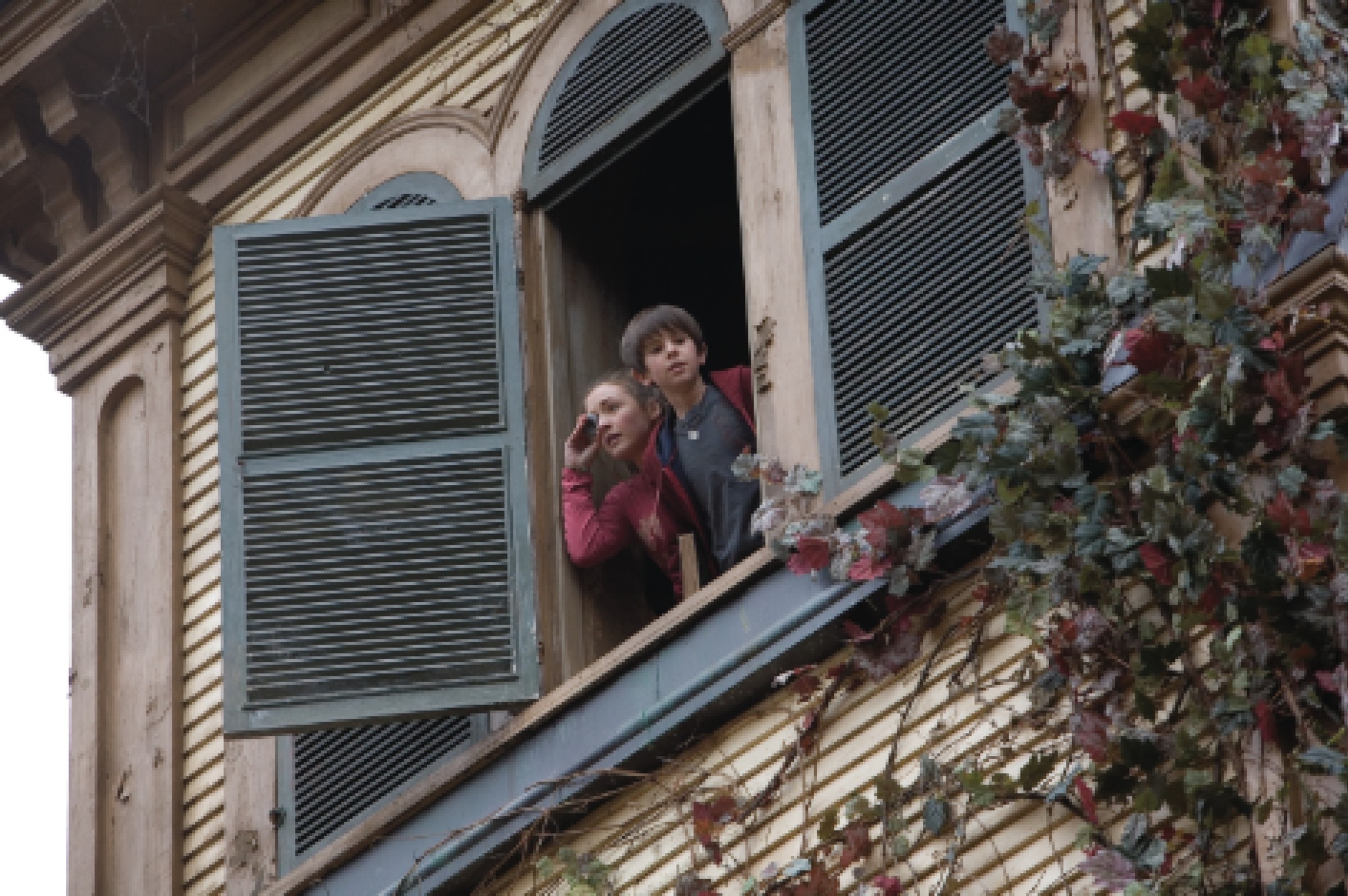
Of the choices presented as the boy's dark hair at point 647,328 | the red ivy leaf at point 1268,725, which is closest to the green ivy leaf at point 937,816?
the red ivy leaf at point 1268,725

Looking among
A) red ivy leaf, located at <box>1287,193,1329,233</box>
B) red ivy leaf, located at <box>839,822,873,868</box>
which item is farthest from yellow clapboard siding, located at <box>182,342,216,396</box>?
red ivy leaf, located at <box>1287,193,1329,233</box>

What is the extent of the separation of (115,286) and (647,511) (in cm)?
269

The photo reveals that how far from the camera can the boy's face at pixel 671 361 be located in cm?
1081

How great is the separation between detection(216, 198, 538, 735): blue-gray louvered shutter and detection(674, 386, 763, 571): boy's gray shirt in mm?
522

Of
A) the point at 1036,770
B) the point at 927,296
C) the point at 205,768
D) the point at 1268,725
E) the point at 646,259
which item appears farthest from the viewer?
the point at 646,259

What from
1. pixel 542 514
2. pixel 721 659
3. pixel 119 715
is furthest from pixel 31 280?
pixel 721 659

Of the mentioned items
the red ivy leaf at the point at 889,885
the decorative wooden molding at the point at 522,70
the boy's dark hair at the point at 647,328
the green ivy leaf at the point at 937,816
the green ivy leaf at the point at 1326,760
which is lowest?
the green ivy leaf at the point at 1326,760

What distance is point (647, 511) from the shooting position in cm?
1072

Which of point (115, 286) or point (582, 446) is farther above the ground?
point (115, 286)

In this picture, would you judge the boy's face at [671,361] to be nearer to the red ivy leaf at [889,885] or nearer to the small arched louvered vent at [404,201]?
the small arched louvered vent at [404,201]

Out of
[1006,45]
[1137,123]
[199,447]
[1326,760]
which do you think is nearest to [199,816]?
[199,447]

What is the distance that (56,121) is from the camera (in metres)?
12.7

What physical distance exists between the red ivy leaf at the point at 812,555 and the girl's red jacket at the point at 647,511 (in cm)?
126

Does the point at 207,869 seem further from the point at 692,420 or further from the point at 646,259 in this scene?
the point at 646,259
